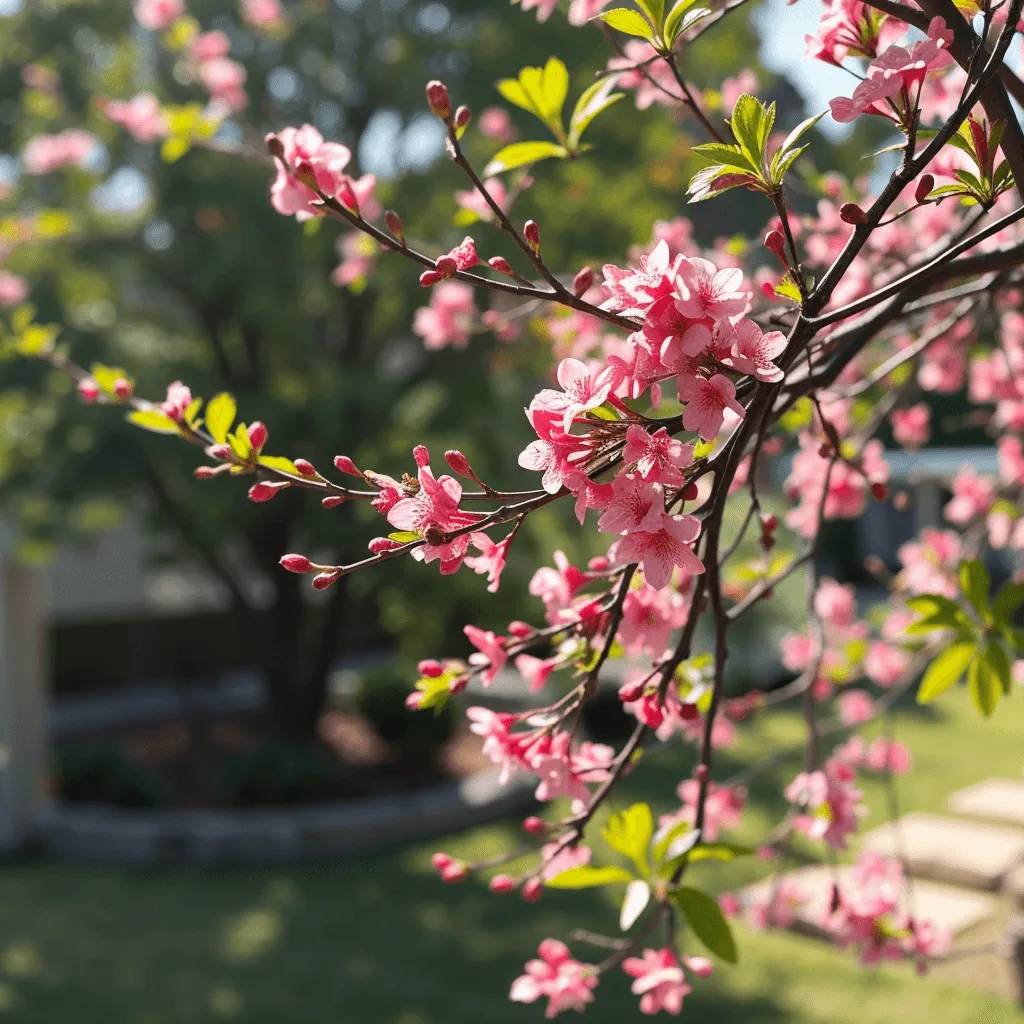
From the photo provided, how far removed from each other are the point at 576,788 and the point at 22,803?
598 centimetres

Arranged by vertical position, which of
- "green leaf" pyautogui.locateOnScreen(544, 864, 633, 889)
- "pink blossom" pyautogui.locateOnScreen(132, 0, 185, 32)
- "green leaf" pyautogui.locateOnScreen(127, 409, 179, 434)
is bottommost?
"green leaf" pyautogui.locateOnScreen(544, 864, 633, 889)

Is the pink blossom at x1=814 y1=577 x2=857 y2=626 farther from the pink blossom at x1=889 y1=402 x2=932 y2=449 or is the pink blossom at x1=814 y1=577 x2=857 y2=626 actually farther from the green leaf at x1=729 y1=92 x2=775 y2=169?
the green leaf at x1=729 y1=92 x2=775 y2=169

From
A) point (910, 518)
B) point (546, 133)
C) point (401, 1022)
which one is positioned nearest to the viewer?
point (401, 1022)

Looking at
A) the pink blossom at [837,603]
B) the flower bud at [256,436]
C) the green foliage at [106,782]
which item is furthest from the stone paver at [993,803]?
the flower bud at [256,436]

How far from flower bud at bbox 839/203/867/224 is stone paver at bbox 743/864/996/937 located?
3.70 m

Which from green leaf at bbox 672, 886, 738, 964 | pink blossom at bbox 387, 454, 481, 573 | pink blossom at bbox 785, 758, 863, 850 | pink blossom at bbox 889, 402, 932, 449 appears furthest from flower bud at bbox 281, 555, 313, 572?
pink blossom at bbox 889, 402, 932, 449

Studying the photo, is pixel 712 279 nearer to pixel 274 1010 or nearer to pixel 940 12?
pixel 940 12

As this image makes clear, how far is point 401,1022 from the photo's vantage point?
4191 millimetres

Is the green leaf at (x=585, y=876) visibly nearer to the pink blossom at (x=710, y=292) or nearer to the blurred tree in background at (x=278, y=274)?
the pink blossom at (x=710, y=292)

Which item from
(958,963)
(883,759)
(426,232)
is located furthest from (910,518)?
(883,759)

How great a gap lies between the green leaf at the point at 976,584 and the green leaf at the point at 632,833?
0.48 meters

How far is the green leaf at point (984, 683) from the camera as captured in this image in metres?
1.35

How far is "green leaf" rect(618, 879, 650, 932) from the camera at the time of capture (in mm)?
1109

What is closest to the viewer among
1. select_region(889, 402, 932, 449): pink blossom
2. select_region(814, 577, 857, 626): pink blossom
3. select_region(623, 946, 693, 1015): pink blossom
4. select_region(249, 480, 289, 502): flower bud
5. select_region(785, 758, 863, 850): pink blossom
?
select_region(249, 480, 289, 502): flower bud
